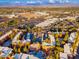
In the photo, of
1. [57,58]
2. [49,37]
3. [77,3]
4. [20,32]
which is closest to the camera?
[57,58]

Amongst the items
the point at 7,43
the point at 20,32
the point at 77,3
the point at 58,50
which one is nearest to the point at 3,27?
the point at 20,32

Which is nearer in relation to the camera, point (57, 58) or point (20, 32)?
point (57, 58)

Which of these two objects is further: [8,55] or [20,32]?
[20,32]

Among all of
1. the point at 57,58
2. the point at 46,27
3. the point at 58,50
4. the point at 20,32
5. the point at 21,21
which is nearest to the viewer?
the point at 57,58

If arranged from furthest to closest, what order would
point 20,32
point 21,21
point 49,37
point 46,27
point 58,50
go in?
point 21,21 → point 46,27 → point 20,32 → point 49,37 → point 58,50

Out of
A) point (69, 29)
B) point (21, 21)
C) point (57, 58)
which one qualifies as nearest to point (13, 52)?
point (57, 58)

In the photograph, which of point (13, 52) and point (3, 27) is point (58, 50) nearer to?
point (13, 52)

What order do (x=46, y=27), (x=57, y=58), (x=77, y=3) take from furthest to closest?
(x=77, y=3) < (x=46, y=27) < (x=57, y=58)

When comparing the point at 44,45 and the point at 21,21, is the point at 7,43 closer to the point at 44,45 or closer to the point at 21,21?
the point at 44,45
